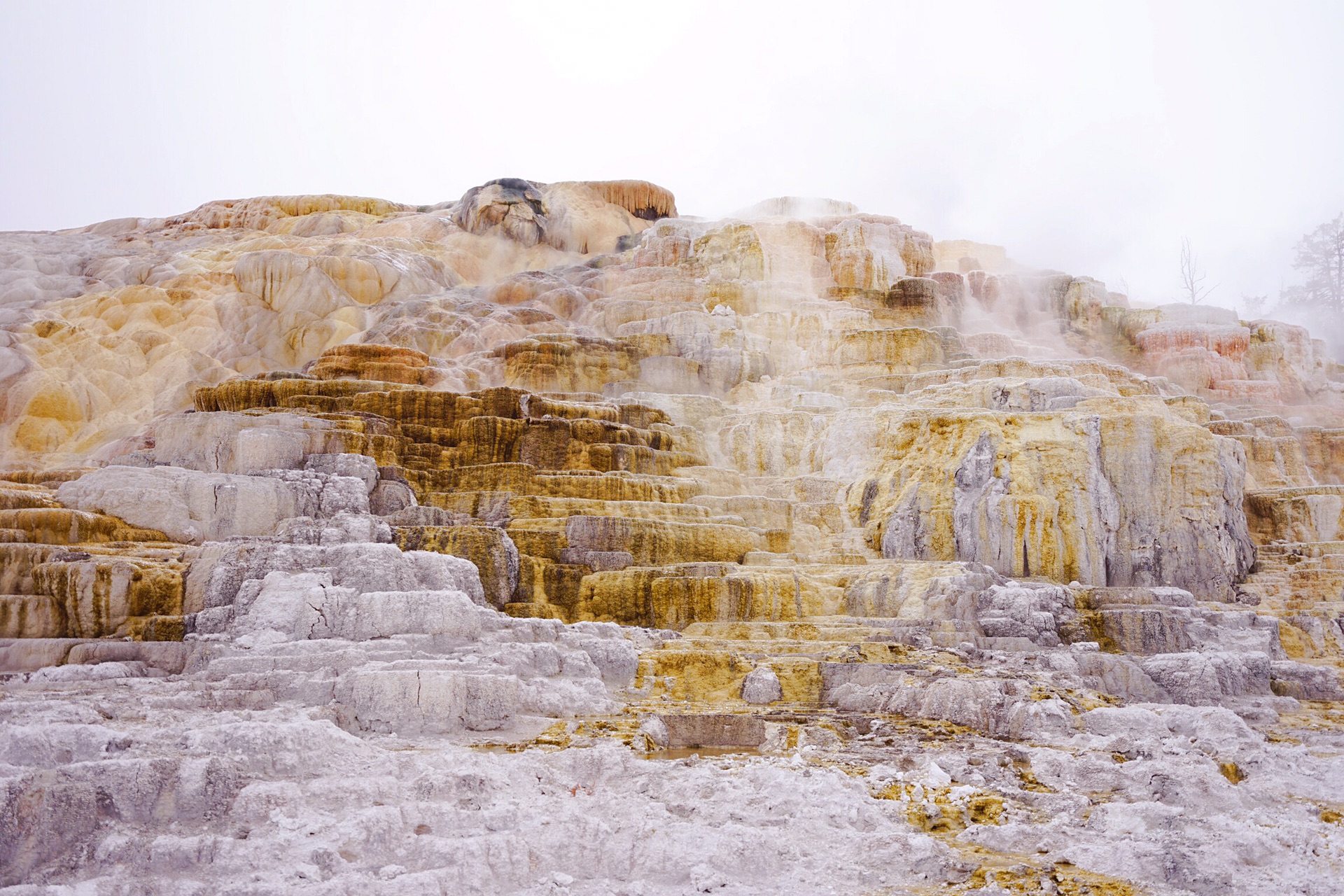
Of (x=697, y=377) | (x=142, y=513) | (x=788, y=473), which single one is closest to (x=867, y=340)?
(x=697, y=377)

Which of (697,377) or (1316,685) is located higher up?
(697,377)

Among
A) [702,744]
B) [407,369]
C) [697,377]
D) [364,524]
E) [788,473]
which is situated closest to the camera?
[702,744]

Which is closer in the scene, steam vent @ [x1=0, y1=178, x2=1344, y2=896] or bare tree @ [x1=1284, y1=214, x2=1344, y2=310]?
steam vent @ [x1=0, y1=178, x2=1344, y2=896]

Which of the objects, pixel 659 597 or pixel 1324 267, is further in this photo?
pixel 1324 267

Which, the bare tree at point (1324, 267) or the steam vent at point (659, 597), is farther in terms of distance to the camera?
the bare tree at point (1324, 267)

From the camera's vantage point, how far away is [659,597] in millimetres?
12734

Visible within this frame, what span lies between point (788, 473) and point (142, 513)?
36.5 ft

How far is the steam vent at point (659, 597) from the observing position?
18.8 feet

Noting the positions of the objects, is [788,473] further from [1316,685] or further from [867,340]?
[1316,685]

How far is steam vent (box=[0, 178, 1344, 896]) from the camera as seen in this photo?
5.72m

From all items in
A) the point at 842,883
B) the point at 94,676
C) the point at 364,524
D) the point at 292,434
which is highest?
the point at 292,434

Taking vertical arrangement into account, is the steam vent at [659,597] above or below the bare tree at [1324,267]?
below

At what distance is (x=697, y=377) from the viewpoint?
79.9 feet

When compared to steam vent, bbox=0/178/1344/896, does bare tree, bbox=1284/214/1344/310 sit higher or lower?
higher
